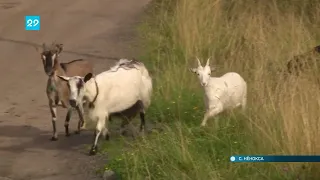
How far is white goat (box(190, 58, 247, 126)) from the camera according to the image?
887 cm

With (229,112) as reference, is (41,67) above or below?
above

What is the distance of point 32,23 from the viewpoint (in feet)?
57.7

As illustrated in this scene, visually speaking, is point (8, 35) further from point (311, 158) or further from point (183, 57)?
point (311, 158)

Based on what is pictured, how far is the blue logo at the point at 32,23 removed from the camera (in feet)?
56.1

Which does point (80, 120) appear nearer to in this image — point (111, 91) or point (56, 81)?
point (56, 81)

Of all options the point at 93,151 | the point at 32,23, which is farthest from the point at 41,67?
the point at 93,151

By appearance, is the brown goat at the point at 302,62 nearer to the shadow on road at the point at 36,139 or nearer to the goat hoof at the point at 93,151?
the goat hoof at the point at 93,151

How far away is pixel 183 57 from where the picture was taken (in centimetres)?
1249

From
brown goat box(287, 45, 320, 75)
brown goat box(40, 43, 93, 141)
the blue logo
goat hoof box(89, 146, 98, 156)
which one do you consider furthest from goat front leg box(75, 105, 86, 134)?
the blue logo

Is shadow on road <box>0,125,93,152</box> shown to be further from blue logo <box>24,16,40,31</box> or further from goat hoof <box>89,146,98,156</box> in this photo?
blue logo <box>24,16,40,31</box>

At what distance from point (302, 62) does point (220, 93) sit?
5.15 ft

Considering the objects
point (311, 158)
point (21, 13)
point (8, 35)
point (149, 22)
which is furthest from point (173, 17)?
point (311, 158)

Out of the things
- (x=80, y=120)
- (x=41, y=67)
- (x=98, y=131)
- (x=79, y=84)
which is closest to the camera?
(x=79, y=84)

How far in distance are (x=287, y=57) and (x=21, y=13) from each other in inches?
359
